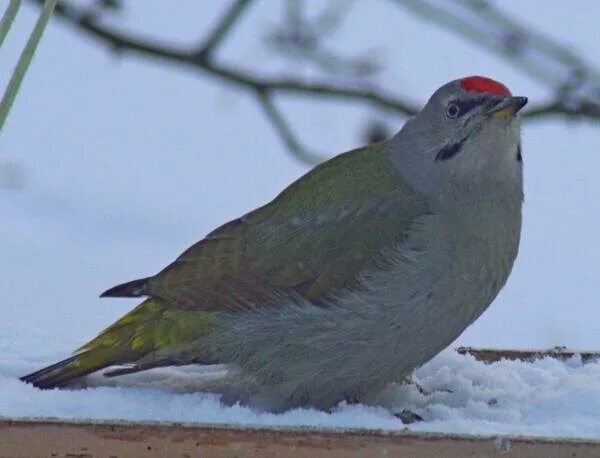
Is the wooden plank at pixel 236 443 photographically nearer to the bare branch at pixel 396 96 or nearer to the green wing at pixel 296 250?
the green wing at pixel 296 250

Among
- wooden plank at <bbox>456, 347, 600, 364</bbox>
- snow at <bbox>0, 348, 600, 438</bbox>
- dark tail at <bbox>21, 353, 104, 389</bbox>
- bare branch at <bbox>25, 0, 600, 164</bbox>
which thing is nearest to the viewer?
snow at <bbox>0, 348, 600, 438</bbox>

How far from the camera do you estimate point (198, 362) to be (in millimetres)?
4320

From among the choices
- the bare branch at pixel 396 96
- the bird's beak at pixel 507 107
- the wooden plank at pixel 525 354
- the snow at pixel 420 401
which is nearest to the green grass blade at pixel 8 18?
the snow at pixel 420 401

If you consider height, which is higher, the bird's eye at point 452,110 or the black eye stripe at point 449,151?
the bird's eye at point 452,110

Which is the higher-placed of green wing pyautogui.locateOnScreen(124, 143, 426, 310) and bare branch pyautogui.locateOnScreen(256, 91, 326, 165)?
bare branch pyautogui.locateOnScreen(256, 91, 326, 165)

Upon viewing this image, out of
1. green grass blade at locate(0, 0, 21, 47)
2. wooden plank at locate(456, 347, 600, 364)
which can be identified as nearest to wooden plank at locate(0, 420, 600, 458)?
green grass blade at locate(0, 0, 21, 47)

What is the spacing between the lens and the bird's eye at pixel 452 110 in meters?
4.72

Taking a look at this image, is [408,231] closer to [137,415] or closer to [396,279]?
[396,279]

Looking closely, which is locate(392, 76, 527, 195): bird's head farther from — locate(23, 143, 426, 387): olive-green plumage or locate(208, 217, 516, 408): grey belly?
locate(208, 217, 516, 408): grey belly

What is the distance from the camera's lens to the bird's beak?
4.56 meters

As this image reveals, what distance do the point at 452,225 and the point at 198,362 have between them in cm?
79

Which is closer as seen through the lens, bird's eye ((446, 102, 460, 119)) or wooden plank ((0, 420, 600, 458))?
wooden plank ((0, 420, 600, 458))

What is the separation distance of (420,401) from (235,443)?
0.93 metres

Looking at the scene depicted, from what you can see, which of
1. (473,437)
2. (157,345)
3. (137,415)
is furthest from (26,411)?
(473,437)
